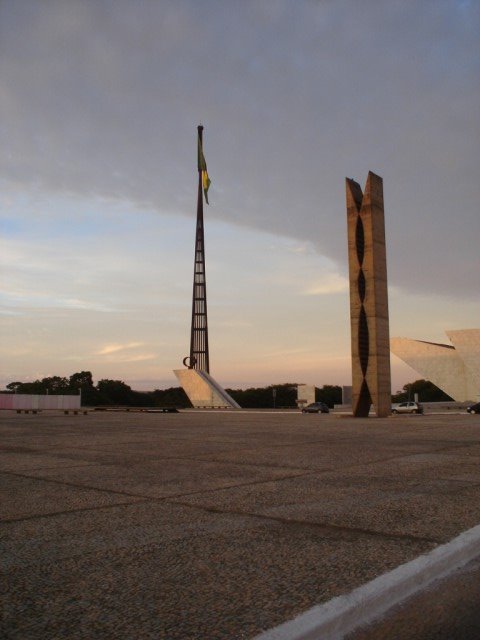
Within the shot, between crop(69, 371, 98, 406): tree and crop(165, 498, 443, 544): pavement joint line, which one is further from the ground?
crop(69, 371, 98, 406): tree

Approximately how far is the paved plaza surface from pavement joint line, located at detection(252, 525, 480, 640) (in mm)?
93

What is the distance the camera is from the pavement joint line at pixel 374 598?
10.3 feet

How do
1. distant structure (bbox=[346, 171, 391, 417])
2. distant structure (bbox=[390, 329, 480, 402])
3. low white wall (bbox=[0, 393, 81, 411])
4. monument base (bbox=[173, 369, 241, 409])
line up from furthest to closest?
1. distant structure (bbox=[390, 329, 480, 402])
2. monument base (bbox=[173, 369, 241, 409])
3. low white wall (bbox=[0, 393, 81, 411])
4. distant structure (bbox=[346, 171, 391, 417])

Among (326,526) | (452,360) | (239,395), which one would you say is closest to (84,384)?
(239,395)

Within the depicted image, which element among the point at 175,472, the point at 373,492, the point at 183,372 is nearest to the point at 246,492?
the point at 373,492

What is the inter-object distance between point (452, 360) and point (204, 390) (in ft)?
87.8

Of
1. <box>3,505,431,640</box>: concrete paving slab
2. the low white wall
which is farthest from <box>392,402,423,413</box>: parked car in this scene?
<box>3,505,431,640</box>: concrete paving slab

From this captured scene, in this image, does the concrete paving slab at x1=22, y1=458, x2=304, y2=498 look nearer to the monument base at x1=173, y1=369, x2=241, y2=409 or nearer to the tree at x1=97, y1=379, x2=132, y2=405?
the monument base at x1=173, y1=369, x2=241, y2=409

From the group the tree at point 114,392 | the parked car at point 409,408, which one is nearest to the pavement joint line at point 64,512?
the parked car at point 409,408

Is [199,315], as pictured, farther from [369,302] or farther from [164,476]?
[164,476]

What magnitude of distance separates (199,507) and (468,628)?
A: 11.4ft

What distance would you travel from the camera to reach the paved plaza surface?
3.36 metres

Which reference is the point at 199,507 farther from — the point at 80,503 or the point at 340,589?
the point at 340,589

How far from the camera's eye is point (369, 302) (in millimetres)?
32875
